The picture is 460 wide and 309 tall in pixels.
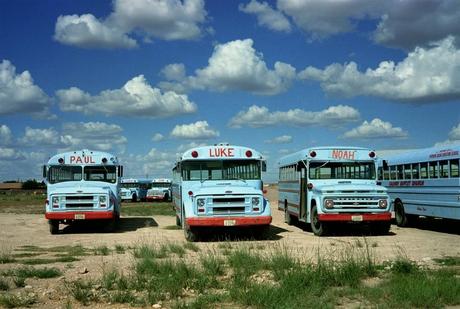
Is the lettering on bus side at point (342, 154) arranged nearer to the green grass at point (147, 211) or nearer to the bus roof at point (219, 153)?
the bus roof at point (219, 153)

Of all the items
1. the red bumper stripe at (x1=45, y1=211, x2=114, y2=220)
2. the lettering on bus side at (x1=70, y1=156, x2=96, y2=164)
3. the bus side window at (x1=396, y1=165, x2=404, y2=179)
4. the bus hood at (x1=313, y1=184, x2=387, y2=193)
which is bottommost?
the red bumper stripe at (x1=45, y1=211, x2=114, y2=220)

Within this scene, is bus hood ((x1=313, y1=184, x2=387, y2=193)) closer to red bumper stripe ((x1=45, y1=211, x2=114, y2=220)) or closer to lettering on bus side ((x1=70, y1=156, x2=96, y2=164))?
red bumper stripe ((x1=45, y1=211, x2=114, y2=220))

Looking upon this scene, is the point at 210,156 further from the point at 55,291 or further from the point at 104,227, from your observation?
the point at 55,291

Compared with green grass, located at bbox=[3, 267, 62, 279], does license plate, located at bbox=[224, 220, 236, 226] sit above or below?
above

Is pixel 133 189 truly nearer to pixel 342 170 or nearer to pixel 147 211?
pixel 147 211

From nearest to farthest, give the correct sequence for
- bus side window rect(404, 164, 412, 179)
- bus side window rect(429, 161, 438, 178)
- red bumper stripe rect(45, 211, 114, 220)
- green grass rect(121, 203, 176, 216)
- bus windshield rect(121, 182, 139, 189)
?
bus side window rect(429, 161, 438, 178)
red bumper stripe rect(45, 211, 114, 220)
bus side window rect(404, 164, 412, 179)
green grass rect(121, 203, 176, 216)
bus windshield rect(121, 182, 139, 189)

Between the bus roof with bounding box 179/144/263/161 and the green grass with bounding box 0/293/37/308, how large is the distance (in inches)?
353

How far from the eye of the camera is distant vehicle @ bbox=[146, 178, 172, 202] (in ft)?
164

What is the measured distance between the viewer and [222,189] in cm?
1528

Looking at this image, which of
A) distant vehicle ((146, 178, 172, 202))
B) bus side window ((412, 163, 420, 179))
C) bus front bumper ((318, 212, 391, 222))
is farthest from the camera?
distant vehicle ((146, 178, 172, 202))

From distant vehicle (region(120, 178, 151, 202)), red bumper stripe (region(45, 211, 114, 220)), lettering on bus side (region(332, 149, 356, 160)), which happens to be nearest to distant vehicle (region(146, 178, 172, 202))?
distant vehicle (region(120, 178, 151, 202))

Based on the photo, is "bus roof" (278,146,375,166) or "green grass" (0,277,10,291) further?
"bus roof" (278,146,375,166)

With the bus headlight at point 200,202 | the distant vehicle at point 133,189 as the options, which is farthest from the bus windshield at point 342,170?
the distant vehicle at point 133,189

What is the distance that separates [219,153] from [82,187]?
4935 mm
